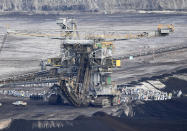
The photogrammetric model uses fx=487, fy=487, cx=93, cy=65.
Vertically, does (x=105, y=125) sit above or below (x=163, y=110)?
above

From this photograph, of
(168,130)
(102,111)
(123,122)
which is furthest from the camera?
(102,111)

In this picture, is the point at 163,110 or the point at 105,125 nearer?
the point at 105,125

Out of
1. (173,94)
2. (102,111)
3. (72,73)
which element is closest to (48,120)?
(102,111)

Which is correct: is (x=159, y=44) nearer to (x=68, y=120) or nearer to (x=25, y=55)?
(x=25, y=55)

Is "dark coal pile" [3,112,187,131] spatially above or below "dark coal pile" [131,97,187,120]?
above

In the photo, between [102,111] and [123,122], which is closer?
[123,122]

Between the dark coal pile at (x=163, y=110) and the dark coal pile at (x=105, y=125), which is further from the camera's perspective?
the dark coal pile at (x=163, y=110)

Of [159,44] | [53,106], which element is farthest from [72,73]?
Result: [159,44]

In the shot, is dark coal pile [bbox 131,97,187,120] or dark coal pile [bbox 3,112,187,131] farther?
dark coal pile [bbox 131,97,187,120]

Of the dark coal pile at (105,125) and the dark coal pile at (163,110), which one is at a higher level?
the dark coal pile at (105,125)

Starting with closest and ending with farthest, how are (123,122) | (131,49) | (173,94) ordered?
(123,122), (173,94), (131,49)
